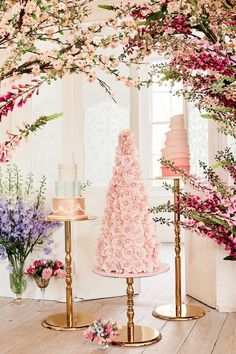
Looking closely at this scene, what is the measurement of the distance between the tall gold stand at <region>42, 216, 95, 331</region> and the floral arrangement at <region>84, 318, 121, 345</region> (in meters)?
0.49

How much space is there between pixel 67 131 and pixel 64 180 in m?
1.03

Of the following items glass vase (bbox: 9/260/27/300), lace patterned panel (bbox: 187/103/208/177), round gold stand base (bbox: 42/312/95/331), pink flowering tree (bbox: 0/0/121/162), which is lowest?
round gold stand base (bbox: 42/312/95/331)

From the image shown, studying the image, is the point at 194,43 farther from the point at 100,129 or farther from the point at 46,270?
the point at 100,129

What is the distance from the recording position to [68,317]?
153 inches

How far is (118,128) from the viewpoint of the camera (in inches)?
193

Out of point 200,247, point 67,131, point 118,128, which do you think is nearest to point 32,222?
point 67,131

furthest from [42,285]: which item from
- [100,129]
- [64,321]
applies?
[100,129]

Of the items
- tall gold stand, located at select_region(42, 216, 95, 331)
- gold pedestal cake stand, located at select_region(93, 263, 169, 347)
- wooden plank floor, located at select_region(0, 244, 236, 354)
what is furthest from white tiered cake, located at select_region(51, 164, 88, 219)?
wooden plank floor, located at select_region(0, 244, 236, 354)

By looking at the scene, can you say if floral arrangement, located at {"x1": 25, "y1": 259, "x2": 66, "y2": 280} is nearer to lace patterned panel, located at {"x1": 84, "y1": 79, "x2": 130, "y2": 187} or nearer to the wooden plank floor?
the wooden plank floor

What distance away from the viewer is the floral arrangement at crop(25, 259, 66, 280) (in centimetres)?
426

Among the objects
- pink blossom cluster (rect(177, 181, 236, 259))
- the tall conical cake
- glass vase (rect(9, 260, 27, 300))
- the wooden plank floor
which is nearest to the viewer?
pink blossom cluster (rect(177, 181, 236, 259))

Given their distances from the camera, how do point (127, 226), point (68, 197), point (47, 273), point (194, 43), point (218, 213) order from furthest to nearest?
point (47, 273), point (68, 197), point (127, 226), point (218, 213), point (194, 43)

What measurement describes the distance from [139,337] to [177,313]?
25.3 inches

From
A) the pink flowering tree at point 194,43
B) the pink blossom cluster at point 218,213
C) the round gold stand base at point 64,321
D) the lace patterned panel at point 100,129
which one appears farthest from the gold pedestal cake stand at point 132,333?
the pink flowering tree at point 194,43
